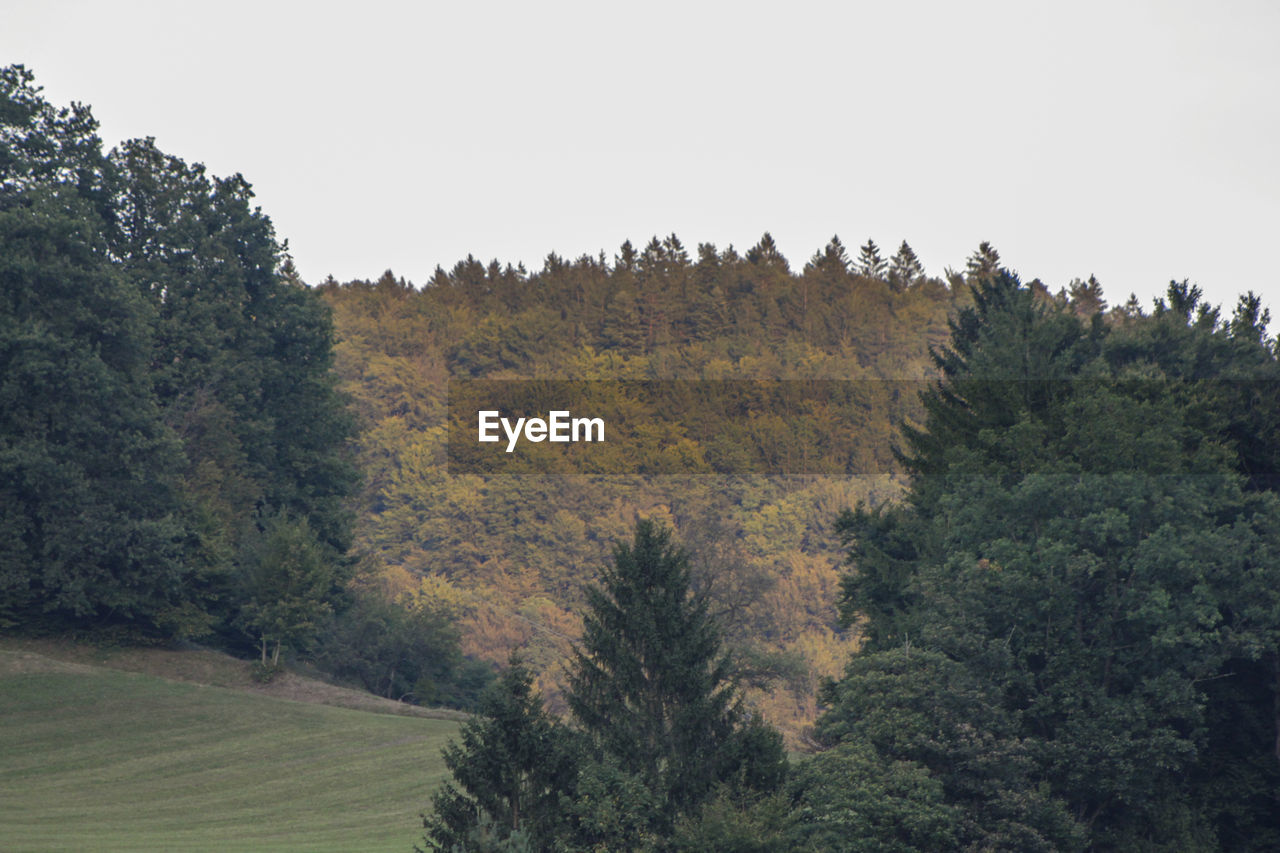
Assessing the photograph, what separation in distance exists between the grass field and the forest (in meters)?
4.11

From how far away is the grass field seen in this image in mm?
33344

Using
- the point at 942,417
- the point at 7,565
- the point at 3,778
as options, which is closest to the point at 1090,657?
the point at 942,417

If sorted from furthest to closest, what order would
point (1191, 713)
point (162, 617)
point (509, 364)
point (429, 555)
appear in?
point (509, 364)
point (429, 555)
point (162, 617)
point (1191, 713)

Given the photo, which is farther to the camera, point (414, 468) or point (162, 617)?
point (414, 468)

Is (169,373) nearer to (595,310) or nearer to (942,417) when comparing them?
(942,417)

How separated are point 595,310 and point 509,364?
13183 mm

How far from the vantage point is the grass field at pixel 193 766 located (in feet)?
109

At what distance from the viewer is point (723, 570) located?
104000 mm

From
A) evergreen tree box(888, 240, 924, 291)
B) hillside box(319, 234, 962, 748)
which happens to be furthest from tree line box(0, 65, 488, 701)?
evergreen tree box(888, 240, 924, 291)

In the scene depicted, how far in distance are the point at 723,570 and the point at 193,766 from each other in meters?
64.2

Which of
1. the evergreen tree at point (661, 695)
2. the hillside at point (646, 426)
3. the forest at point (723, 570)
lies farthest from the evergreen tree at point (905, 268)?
the evergreen tree at point (661, 695)

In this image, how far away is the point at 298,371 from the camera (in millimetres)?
67188

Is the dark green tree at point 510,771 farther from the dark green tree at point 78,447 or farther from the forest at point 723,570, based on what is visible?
the dark green tree at point 78,447

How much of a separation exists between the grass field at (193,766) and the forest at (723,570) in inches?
162
